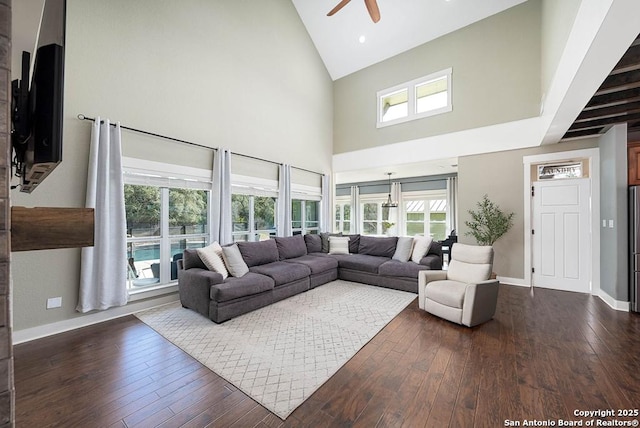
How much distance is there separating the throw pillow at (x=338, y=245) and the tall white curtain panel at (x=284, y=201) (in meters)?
0.98

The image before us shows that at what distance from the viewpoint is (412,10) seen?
553 centimetres

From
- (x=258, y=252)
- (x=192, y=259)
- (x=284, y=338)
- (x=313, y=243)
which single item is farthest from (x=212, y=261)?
(x=313, y=243)

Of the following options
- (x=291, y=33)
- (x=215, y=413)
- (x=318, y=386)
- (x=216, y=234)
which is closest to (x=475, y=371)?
(x=318, y=386)

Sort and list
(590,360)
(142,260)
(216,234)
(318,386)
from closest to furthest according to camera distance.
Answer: (318,386)
(590,360)
(142,260)
(216,234)

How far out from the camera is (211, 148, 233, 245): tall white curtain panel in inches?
179

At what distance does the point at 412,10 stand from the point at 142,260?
678 centimetres

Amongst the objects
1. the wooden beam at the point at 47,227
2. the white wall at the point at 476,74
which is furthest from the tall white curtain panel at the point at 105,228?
the white wall at the point at 476,74

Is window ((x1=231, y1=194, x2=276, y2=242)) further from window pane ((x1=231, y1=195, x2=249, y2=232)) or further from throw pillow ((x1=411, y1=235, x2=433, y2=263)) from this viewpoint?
throw pillow ((x1=411, y1=235, x2=433, y2=263))

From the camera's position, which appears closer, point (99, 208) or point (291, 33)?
point (99, 208)

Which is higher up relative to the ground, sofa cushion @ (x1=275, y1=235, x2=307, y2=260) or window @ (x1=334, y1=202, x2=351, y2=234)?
window @ (x1=334, y1=202, x2=351, y2=234)

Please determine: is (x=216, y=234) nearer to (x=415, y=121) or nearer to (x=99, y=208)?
(x=99, y=208)

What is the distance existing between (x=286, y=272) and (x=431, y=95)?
16.9ft

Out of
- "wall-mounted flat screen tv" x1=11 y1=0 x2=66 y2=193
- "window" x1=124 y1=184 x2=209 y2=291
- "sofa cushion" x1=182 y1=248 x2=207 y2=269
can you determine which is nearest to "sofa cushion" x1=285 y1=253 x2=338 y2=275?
"sofa cushion" x1=182 y1=248 x2=207 y2=269

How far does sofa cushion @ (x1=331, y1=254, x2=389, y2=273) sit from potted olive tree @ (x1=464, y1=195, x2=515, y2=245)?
5.92ft
